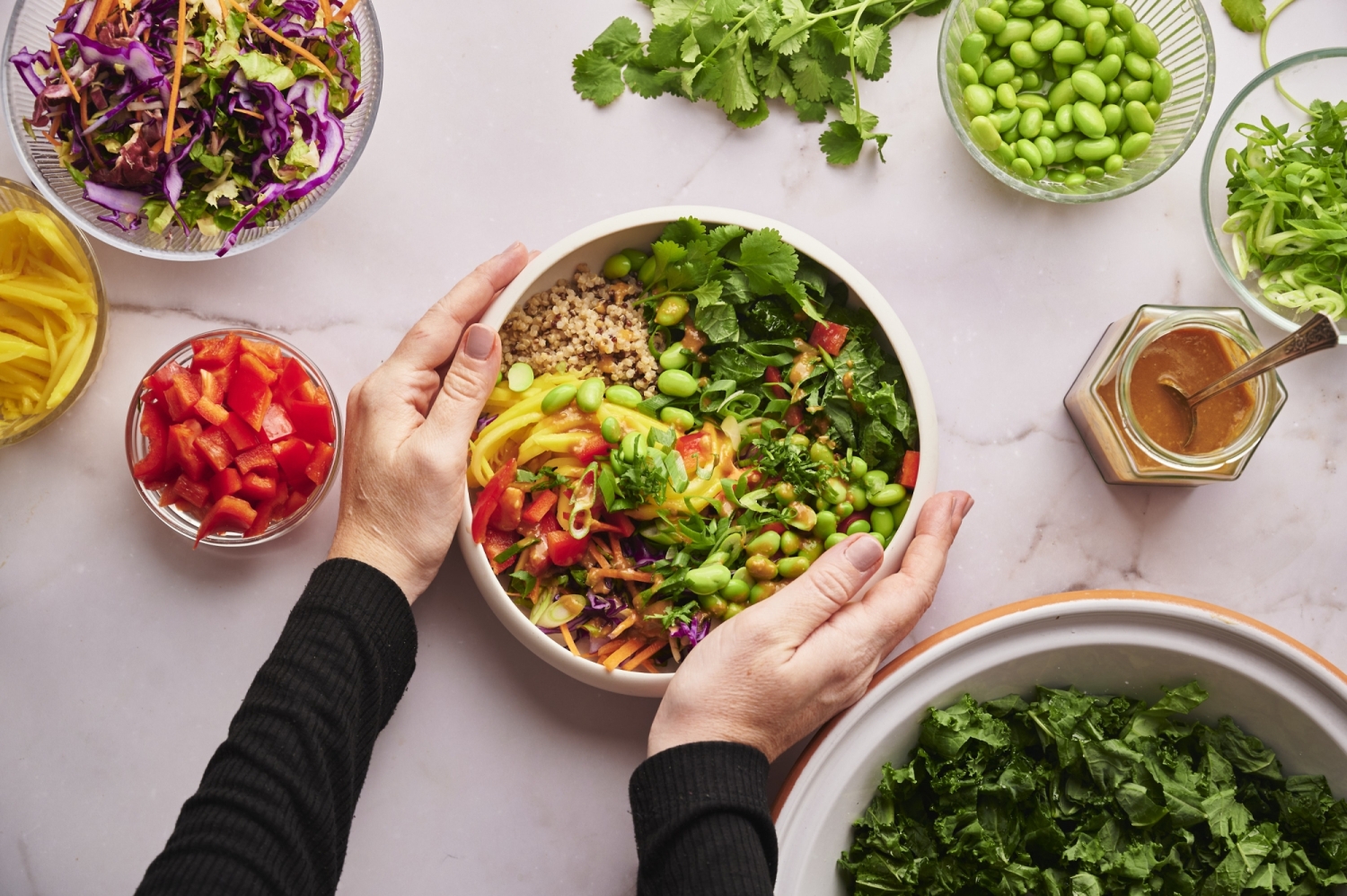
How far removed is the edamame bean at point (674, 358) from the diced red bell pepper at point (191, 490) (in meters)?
1.01

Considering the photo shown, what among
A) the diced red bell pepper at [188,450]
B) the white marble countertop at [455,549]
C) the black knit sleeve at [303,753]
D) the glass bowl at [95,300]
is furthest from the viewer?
the white marble countertop at [455,549]

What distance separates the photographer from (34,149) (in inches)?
76.1

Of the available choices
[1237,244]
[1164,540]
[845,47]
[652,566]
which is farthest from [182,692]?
[1237,244]

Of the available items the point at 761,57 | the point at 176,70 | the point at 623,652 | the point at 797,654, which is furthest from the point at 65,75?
the point at 797,654

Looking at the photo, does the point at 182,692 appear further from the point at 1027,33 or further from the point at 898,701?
the point at 1027,33

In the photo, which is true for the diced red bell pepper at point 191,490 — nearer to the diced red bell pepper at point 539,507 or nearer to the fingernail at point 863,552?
the diced red bell pepper at point 539,507

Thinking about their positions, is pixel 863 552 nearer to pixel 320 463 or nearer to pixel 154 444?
pixel 320 463

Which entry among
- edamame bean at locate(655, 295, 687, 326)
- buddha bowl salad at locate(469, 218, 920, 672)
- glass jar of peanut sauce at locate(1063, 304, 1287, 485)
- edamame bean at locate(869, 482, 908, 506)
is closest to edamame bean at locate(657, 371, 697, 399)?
buddha bowl salad at locate(469, 218, 920, 672)

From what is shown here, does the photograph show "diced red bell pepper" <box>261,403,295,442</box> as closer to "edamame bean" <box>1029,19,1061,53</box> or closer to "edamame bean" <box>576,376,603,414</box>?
"edamame bean" <box>576,376,603,414</box>

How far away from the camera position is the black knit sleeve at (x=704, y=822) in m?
1.58

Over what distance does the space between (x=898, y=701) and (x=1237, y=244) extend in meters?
1.29

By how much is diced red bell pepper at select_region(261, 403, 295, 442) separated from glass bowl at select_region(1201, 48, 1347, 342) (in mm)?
2101

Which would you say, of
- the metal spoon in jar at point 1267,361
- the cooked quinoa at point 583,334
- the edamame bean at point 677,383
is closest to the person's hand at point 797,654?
the edamame bean at point 677,383

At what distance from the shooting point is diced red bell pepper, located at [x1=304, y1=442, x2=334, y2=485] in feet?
6.38
